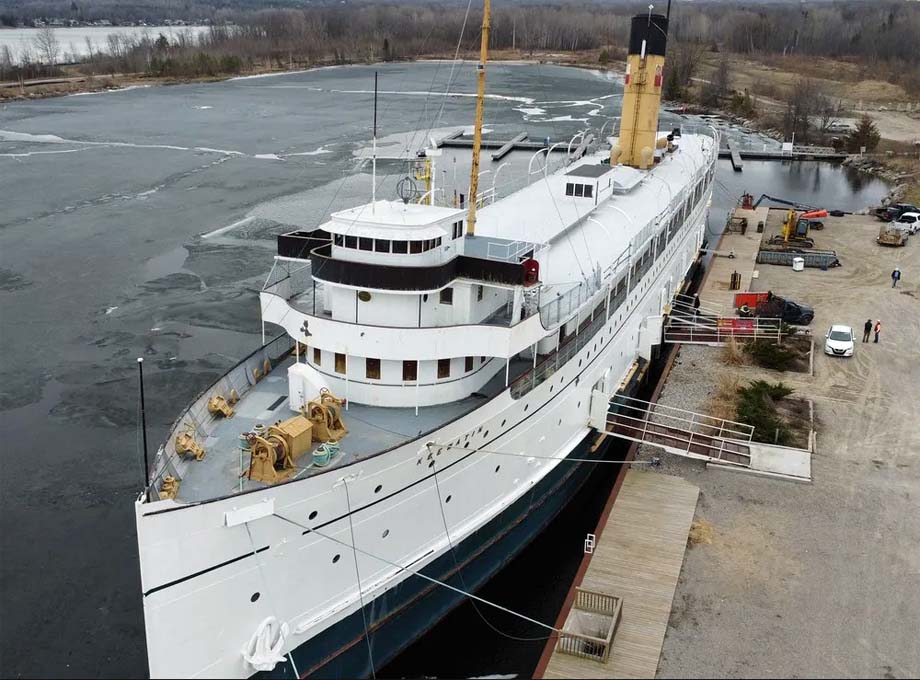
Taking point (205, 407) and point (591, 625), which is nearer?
point (591, 625)

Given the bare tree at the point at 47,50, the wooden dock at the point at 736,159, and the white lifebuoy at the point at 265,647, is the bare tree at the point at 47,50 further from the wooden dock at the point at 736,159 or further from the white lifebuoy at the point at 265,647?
the white lifebuoy at the point at 265,647

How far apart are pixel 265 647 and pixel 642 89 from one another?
104ft

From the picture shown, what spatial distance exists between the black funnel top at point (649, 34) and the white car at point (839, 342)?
16.3 meters

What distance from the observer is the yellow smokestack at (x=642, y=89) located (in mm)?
37406

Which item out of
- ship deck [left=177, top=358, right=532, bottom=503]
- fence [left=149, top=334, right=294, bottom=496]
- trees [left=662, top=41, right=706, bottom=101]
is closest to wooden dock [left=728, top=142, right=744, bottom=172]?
trees [left=662, top=41, right=706, bottom=101]

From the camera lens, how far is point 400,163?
64.6 metres

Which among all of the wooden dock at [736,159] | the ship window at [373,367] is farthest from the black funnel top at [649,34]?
the wooden dock at [736,159]

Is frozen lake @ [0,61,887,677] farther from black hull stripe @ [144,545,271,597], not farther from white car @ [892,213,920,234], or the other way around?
white car @ [892,213,920,234]

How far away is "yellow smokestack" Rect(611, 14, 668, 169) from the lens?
37.4 metres

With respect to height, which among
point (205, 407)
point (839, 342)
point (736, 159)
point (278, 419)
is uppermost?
point (205, 407)

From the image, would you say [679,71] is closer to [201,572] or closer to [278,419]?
[278,419]

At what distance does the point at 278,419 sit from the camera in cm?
1706

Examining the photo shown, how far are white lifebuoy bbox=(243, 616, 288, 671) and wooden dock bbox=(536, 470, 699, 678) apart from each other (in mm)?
4784

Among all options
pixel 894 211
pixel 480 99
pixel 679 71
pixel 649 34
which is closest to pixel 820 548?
pixel 480 99
